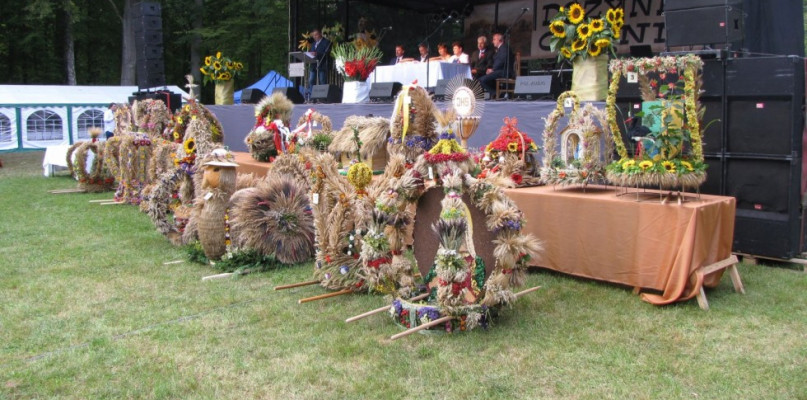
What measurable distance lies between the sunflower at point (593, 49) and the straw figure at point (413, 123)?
7.21ft

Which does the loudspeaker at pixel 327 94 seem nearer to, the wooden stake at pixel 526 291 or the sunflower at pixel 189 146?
the sunflower at pixel 189 146

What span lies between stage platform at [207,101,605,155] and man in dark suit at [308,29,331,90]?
1660 millimetres

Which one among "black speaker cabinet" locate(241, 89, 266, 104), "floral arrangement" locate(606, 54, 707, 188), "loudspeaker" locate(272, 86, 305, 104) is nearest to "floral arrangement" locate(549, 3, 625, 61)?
"floral arrangement" locate(606, 54, 707, 188)

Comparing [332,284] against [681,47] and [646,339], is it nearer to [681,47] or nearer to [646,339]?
[646,339]

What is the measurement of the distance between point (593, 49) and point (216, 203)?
390cm

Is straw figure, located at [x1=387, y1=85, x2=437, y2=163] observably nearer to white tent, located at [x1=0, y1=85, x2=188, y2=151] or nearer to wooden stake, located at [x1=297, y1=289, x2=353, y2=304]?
wooden stake, located at [x1=297, y1=289, x2=353, y2=304]

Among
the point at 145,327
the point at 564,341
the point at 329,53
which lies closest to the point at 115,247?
the point at 145,327

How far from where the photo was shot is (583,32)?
6.70 metres

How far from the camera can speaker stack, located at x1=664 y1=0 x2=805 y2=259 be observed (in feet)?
17.9

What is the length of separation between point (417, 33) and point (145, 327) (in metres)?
12.5

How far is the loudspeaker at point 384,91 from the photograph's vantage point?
9695 mm

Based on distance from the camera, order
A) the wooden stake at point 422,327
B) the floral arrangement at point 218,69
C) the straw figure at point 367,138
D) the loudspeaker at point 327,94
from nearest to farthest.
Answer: the wooden stake at point 422,327, the straw figure at point 367,138, the loudspeaker at point 327,94, the floral arrangement at point 218,69

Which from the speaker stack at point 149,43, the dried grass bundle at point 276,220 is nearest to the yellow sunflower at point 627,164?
the dried grass bundle at point 276,220

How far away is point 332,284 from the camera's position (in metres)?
5.18
